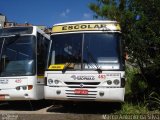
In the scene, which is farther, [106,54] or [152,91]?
[152,91]

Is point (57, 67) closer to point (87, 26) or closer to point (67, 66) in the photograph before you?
point (67, 66)

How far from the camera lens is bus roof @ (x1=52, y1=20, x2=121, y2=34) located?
10992 millimetres

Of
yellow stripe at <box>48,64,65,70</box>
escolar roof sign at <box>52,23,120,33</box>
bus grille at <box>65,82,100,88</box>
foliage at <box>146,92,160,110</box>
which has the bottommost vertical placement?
foliage at <box>146,92,160,110</box>

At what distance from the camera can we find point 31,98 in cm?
1138

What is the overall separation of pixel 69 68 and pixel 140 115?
2555mm

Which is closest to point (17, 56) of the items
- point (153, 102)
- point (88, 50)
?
point (88, 50)

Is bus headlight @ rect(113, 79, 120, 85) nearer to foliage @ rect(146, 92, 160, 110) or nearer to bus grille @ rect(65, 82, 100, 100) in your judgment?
bus grille @ rect(65, 82, 100, 100)

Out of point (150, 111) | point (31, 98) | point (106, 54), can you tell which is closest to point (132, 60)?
point (106, 54)

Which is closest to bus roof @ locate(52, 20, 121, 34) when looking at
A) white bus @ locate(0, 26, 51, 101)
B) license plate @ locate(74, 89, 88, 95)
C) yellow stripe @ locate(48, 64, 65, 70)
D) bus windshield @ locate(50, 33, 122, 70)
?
bus windshield @ locate(50, 33, 122, 70)

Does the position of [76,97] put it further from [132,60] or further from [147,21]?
[147,21]

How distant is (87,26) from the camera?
11211mm

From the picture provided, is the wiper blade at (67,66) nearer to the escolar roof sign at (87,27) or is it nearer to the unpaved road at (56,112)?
the escolar roof sign at (87,27)

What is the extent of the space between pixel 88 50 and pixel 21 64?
2403 mm

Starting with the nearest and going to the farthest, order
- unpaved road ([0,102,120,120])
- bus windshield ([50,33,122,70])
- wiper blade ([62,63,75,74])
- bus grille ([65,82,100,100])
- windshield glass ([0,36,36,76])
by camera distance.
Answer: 1. unpaved road ([0,102,120,120])
2. bus grille ([65,82,100,100])
3. bus windshield ([50,33,122,70])
4. wiper blade ([62,63,75,74])
5. windshield glass ([0,36,36,76])
